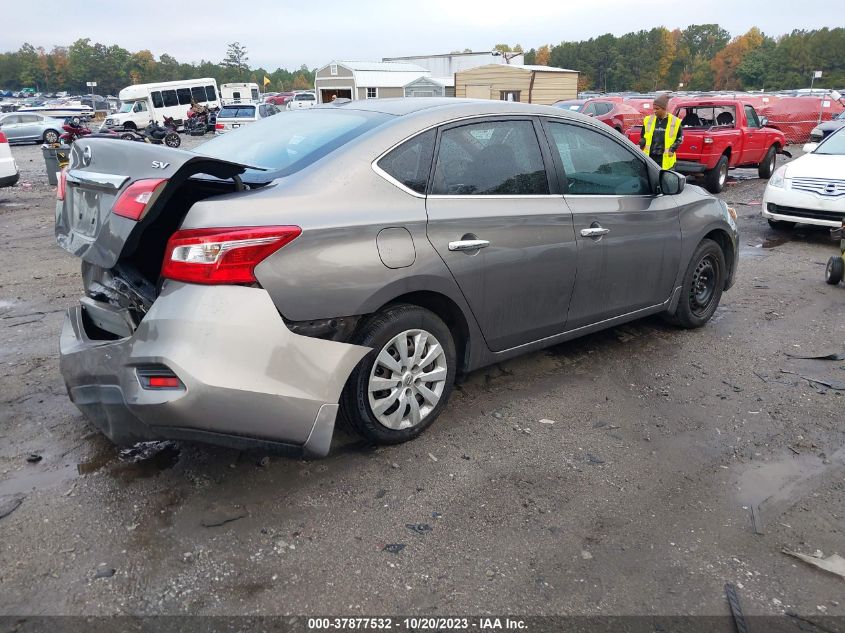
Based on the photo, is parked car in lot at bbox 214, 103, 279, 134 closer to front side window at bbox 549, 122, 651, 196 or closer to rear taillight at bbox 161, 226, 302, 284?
front side window at bbox 549, 122, 651, 196

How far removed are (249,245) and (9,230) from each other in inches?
347

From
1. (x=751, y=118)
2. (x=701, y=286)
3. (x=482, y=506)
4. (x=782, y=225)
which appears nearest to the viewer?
(x=482, y=506)

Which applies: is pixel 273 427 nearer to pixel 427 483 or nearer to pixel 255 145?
pixel 427 483

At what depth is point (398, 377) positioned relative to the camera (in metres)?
3.35

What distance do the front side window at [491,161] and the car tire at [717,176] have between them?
35.7 ft

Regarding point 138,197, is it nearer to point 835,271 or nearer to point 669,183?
point 669,183

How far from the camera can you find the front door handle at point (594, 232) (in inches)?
159

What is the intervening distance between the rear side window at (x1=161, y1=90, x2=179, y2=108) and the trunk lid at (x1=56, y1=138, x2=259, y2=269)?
3622 cm

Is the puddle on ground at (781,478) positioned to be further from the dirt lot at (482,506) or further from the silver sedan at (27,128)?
the silver sedan at (27,128)

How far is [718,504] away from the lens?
10.1ft

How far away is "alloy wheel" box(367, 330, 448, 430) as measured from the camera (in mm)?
3271

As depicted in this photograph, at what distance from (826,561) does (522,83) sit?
3372 centimetres

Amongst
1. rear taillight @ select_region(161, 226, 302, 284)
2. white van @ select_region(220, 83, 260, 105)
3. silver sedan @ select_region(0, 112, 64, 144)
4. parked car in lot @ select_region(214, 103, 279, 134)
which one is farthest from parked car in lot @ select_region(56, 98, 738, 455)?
white van @ select_region(220, 83, 260, 105)

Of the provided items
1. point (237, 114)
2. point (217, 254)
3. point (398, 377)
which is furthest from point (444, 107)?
point (237, 114)
